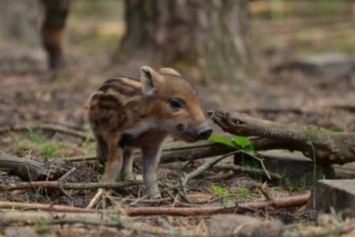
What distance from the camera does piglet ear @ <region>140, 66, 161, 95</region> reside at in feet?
19.5

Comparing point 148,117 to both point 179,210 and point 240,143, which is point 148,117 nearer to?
point 240,143

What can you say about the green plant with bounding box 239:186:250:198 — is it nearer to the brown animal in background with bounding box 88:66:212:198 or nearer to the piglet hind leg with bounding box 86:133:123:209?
the brown animal in background with bounding box 88:66:212:198

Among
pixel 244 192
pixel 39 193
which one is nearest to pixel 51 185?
pixel 39 193

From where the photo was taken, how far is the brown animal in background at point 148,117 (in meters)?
5.79

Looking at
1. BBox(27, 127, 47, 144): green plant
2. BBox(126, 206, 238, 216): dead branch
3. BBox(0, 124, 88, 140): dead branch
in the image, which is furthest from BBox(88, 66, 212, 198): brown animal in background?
BBox(0, 124, 88, 140): dead branch

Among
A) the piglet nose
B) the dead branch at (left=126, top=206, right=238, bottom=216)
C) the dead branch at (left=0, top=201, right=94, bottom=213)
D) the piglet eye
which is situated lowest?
the dead branch at (left=126, top=206, right=238, bottom=216)

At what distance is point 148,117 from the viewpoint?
5.91 meters

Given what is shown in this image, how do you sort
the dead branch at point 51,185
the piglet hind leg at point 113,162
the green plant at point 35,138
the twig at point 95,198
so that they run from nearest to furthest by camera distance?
1. the twig at point 95,198
2. the dead branch at point 51,185
3. the piglet hind leg at point 113,162
4. the green plant at point 35,138

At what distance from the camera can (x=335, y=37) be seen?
18.7 metres

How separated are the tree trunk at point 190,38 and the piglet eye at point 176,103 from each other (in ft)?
20.6

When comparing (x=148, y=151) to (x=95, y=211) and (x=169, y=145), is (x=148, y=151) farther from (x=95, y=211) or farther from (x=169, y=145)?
(x=95, y=211)

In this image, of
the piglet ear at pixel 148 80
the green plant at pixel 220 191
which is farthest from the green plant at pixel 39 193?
the green plant at pixel 220 191

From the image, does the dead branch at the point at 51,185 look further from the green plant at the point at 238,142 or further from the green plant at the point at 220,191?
the green plant at the point at 238,142

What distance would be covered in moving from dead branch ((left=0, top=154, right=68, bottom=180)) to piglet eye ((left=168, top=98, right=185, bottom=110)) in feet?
2.69
